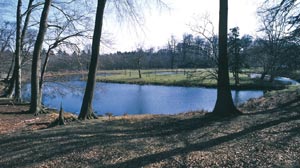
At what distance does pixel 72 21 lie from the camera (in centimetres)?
2069

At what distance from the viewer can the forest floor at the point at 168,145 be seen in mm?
6266

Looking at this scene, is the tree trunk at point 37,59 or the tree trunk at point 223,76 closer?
the tree trunk at point 223,76

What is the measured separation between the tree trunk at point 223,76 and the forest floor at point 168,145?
0.79 m

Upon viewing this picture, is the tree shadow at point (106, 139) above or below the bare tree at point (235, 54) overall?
below

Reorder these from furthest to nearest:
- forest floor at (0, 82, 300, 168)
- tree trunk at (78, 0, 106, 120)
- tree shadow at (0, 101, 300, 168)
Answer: tree trunk at (78, 0, 106, 120) < tree shadow at (0, 101, 300, 168) < forest floor at (0, 82, 300, 168)

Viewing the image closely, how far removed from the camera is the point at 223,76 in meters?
11.4

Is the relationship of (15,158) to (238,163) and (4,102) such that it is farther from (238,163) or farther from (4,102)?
(4,102)

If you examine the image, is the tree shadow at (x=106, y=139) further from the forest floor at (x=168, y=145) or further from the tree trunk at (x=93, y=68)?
the tree trunk at (x=93, y=68)

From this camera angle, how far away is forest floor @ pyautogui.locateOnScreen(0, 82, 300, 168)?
627 centimetres

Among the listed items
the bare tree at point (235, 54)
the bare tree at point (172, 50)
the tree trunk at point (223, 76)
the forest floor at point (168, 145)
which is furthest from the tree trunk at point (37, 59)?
the bare tree at point (172, 50)

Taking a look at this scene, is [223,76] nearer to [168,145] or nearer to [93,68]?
[168,145]

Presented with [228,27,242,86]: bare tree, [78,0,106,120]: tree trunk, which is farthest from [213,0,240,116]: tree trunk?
[228,27,242,86]: bare tree

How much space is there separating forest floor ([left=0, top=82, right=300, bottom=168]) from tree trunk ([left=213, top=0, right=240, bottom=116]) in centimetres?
79

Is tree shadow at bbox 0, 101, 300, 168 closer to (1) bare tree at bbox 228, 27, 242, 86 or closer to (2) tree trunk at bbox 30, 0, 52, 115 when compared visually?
(2) tree trunk at bbox 30, 0, 52, 115
